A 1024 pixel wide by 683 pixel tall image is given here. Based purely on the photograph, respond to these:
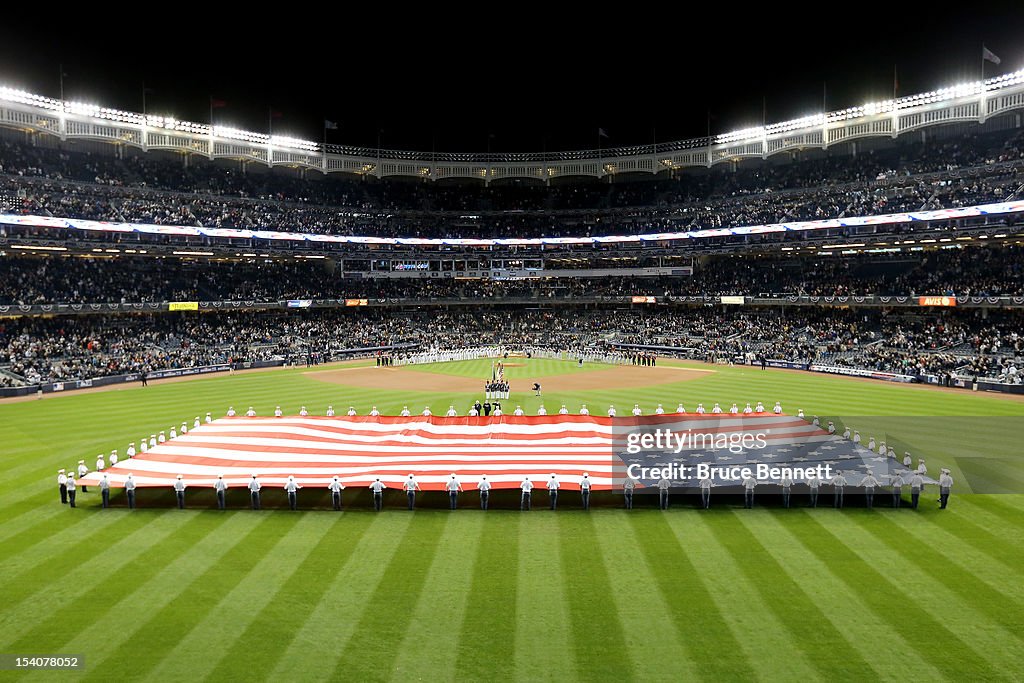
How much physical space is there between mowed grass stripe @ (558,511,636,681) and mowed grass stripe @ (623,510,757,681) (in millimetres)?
1018

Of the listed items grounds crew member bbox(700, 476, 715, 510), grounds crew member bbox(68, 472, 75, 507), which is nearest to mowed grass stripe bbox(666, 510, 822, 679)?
grounds crew member bbox(700, 476, 715, 510)

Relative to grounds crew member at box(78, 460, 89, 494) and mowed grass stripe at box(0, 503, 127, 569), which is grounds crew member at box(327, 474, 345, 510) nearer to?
mowed grass stripe at box(0, 503, 127, 569)

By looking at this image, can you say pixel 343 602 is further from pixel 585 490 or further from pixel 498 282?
pixel 498 282

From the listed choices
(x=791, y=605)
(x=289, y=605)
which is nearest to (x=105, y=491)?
(x=289, y=605)

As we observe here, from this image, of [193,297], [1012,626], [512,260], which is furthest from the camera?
[512,260]

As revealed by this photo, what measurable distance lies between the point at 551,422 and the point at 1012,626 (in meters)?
15.6

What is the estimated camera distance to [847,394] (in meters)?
37.8

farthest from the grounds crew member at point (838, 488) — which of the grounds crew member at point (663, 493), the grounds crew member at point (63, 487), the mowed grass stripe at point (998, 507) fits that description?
the grounds crew member at point (63, 487)

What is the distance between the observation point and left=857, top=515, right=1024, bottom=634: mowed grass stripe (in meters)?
11.1

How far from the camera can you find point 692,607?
11383 mm

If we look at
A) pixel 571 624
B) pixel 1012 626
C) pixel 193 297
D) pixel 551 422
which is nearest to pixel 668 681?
pixel 571 624

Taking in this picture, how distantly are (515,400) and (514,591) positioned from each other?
23445 mm

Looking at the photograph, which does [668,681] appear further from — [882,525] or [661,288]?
[661,288]

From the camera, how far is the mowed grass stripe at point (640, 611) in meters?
9.60
